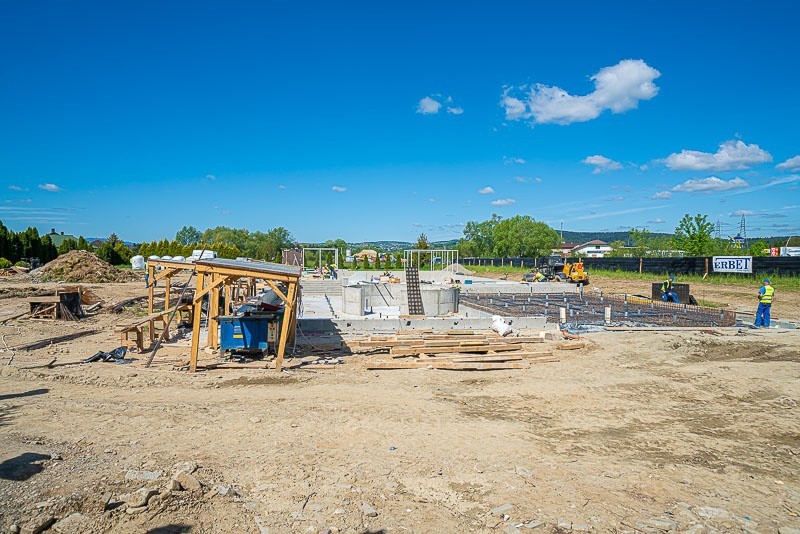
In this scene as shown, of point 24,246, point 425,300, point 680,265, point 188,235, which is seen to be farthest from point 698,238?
point 188,235

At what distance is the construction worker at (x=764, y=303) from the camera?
1508 centimetres

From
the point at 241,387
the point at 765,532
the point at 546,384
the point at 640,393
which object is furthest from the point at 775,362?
the point at 241,387

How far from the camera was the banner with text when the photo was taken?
1090 inches

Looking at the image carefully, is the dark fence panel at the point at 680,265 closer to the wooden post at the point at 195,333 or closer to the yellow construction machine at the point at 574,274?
the yellow construction machine at the point at 574,274

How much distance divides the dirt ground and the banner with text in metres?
20.7

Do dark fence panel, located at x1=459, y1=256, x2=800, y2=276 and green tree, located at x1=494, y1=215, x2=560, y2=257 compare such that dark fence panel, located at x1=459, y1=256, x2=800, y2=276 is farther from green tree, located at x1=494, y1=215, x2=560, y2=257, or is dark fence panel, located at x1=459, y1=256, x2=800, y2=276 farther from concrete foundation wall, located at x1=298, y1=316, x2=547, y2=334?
green tree, located at x1=494, y1=215, x2=560, y2=257

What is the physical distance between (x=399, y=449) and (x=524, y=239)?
71.3 metres

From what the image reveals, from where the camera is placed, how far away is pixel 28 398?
25.0ft

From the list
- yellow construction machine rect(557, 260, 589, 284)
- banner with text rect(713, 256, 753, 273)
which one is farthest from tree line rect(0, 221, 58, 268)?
banner with text rect(713, 256, 753, 273)

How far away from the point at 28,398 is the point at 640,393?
10210mm

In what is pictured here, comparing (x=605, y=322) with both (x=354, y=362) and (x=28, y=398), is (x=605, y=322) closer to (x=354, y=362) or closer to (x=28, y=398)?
(x=354, y=362)

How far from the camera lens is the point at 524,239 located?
244 ft

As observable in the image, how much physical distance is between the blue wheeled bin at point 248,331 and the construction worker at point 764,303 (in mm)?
14488

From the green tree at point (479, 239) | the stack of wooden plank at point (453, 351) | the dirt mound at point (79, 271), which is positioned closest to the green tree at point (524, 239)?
the green tree at point (479, 239)
